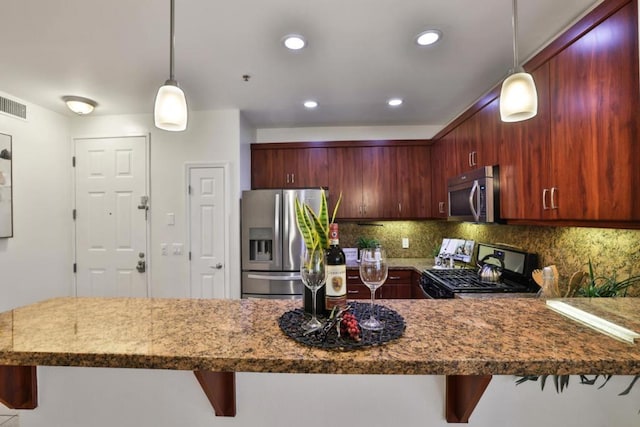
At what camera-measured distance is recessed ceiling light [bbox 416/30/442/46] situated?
184 centimetres

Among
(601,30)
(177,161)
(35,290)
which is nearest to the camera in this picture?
(601,30)

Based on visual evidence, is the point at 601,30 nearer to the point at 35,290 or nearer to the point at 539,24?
the point at 539,24

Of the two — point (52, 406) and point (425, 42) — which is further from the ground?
Result: point (425, 42)

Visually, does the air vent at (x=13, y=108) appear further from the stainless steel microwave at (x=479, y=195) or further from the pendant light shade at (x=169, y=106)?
the stainless steel microwave at (x=479, y=195)

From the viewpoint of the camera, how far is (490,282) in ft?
7.95

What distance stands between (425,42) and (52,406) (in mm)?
2556

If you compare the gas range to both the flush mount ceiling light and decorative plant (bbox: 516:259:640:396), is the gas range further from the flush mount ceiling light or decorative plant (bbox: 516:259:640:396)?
the flush mount ceiling light

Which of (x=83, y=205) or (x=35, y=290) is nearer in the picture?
(x=35, y=290)

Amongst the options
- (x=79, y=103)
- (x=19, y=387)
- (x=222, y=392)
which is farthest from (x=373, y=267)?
(x=79, y=103)

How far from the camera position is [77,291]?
10.7 feet

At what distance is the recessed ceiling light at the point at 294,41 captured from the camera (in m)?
1.87

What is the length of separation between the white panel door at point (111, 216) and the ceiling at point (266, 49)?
0.49 metres

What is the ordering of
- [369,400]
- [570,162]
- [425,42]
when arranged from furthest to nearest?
1. [425,42]
2. [570,162]
3. [369,400]

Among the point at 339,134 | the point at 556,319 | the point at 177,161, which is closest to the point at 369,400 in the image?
the point at 556,319
